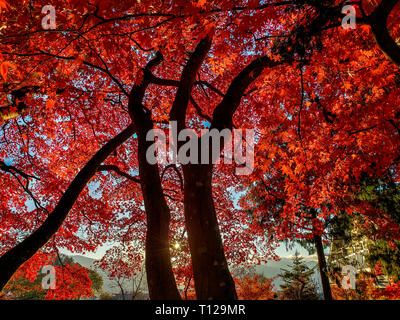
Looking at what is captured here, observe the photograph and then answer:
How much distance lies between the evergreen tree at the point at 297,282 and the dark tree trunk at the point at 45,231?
21886 mm

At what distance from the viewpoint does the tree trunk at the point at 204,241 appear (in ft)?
10.9

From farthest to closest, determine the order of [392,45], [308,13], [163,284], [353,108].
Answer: [353,108] < [163,284] < [308,13] < [392,45]

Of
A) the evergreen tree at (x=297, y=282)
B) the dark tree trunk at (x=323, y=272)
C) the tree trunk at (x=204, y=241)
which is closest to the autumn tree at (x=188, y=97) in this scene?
the tree trunk at (x=204, y=241)

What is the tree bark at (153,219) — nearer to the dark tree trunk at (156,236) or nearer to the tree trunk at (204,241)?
the dark tree trunk at (156,236)

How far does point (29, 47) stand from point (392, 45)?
19.0 feet

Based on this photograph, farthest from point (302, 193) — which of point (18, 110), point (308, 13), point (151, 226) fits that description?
point (18, 110)

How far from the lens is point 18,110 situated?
644 centimetres

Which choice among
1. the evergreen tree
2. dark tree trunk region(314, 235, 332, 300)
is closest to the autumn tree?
dark tree trunk region(314, 235, 332, 300)

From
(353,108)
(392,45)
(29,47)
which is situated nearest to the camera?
(392,45)

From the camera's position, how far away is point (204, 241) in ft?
11.5
